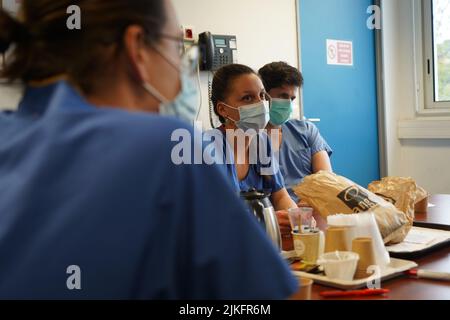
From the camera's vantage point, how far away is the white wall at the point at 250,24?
3.06 m

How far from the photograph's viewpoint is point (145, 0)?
729 mm

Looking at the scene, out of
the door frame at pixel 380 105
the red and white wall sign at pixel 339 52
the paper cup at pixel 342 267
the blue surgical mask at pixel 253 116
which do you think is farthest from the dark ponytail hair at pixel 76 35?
the door frame at pixel 380 105

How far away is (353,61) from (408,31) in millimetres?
675

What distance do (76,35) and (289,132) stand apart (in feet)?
7.01

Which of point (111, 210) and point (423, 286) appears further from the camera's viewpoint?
point (423, 286)

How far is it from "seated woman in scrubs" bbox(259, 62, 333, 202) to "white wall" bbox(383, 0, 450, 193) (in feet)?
5.63

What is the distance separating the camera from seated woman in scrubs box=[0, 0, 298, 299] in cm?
62

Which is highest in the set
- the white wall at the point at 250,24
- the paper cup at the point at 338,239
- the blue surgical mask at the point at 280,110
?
the white wall at the point at 250,24

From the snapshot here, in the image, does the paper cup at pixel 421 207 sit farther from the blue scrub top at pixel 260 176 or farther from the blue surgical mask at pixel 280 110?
the blue surgical mask at pixel 280 110

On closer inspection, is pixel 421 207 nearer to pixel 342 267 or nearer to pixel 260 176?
pixel 260 176

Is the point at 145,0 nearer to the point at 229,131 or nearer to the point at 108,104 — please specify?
the point at 108,104

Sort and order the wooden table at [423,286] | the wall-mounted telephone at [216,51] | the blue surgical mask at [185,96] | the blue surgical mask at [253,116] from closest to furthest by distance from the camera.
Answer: the blue surgical mask at [185,96] < the wooden table at [423,286] < the blue surgical mask at [253,116] < the wall-mounted telephone at [216,51]

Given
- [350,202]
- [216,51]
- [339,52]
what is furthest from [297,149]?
[339,52]

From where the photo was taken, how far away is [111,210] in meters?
0.62
